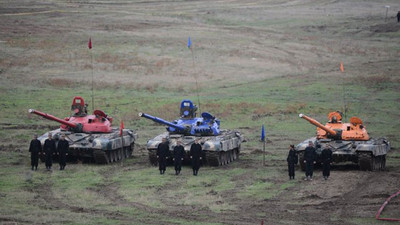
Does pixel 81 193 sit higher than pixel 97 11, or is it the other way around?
pixel 97 11

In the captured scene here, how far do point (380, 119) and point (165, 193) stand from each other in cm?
2348

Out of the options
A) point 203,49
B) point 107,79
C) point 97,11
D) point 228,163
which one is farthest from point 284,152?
point 97,11

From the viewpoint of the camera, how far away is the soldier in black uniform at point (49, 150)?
3403 centimetres

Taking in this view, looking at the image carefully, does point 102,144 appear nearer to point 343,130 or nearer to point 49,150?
point 49,150

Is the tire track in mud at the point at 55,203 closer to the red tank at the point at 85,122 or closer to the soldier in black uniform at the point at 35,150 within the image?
the soldier in black uniform at the point at 35,150

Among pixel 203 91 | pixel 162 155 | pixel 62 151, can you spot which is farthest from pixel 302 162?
pixel 203 91

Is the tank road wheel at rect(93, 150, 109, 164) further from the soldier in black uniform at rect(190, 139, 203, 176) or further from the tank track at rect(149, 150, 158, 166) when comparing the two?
the soldier in black uniform at rect(190, 139, 203, 176)

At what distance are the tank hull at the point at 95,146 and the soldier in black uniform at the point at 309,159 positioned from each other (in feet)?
26.0

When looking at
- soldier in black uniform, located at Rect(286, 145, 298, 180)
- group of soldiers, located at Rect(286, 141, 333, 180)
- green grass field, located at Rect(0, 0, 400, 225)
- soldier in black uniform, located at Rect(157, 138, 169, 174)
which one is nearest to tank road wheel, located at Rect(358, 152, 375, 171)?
green grass field, located at Rect(0, 0, 400, 225)

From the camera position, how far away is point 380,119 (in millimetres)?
50344

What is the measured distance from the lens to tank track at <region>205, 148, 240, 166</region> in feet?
117

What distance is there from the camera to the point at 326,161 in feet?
106

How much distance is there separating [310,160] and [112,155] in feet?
28.8

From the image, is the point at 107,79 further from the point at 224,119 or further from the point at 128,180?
the point at 128,180
